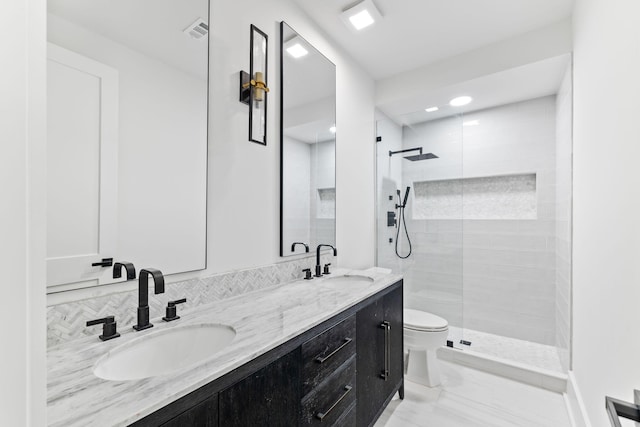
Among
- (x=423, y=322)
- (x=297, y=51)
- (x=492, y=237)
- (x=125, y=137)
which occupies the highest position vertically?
(x=297, y=51)

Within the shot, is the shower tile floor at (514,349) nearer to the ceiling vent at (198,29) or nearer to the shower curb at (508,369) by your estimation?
the shower curb at (508,369)

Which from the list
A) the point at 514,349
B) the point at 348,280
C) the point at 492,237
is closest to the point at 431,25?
the point at 348,280

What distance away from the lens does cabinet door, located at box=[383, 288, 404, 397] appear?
1.80 m

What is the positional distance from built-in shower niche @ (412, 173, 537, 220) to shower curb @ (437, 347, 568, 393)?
4.28ft

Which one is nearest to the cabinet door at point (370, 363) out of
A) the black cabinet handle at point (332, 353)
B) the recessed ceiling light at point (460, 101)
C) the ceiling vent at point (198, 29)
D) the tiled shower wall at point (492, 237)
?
the black cabinet handle at point (332, 353)

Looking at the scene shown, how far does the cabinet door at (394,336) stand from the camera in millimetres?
1799

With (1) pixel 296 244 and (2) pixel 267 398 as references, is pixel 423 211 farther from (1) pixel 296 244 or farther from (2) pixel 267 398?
(2) pixel 267 398

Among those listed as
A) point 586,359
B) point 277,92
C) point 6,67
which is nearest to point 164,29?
point 277,92

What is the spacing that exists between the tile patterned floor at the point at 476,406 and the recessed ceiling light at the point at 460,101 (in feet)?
8.13

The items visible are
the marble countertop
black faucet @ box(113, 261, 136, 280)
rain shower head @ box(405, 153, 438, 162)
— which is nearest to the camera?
the marble countertop

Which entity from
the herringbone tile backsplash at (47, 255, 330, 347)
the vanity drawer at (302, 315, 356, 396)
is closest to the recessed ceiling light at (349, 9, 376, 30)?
the herringbone tile backsplash at (47, 255, 330, 347)

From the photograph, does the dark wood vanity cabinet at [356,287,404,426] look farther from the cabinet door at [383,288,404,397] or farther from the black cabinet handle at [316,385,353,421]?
the black cabinet handle at [316,385,353,421]

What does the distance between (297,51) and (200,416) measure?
6.64ft

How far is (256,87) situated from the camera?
1.58m
